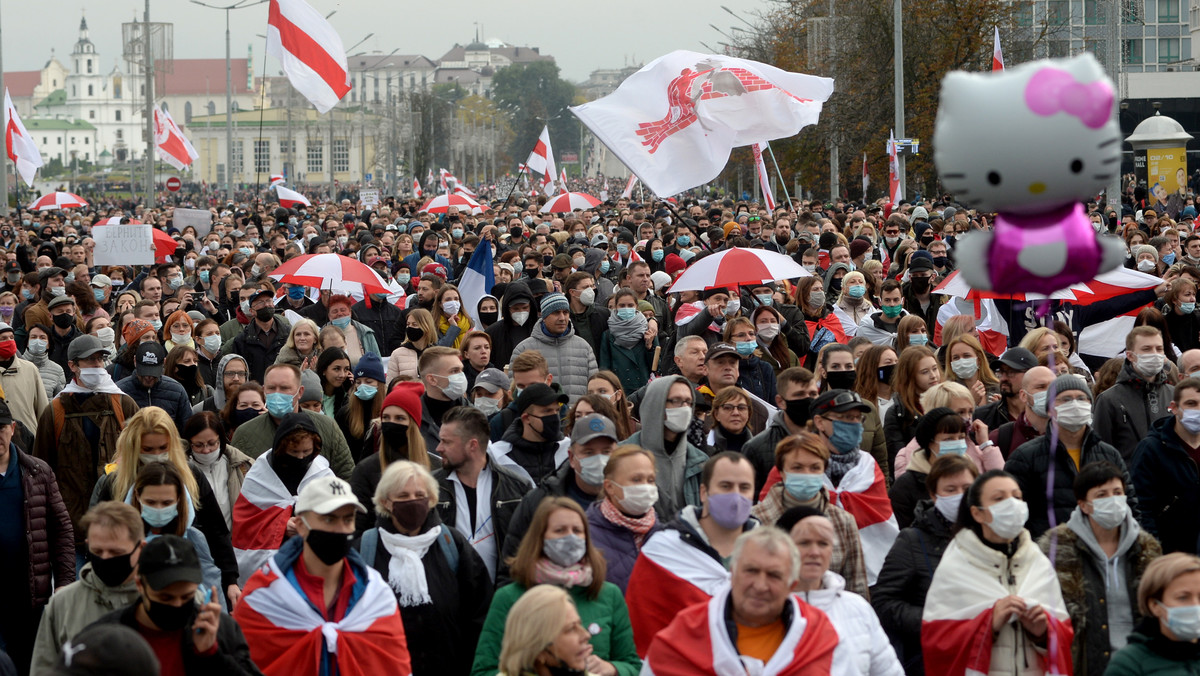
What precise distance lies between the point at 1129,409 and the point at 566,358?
379cm

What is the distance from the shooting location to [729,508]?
5875 millimetres

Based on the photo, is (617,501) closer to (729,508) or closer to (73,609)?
(729,508)

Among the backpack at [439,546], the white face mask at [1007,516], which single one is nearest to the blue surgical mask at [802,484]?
the white face mask at [1007,516]

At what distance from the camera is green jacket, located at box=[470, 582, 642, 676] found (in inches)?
216

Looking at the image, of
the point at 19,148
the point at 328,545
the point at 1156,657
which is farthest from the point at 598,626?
the point at 19,148

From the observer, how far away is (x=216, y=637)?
5211 mm

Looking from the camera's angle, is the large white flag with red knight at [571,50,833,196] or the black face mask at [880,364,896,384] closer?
the black face mask at [880,364,896,384]

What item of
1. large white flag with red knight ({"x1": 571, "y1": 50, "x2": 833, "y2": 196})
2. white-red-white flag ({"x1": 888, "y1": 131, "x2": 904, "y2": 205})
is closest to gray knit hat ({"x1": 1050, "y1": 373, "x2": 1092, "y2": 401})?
large white flag with red knight ({"x1": 571, "y1": 50, "x2": 833, "y2": 196})

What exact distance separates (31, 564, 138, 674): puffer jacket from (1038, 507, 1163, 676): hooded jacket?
3.46m

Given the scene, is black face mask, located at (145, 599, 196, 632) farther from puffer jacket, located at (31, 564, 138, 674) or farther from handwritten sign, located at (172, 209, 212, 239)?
handwritten sign, located at (172, 209, 212, 239)

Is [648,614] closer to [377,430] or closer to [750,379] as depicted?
[377,430]

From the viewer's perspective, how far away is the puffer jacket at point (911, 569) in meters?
6.19

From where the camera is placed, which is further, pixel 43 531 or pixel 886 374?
pixel 886 374

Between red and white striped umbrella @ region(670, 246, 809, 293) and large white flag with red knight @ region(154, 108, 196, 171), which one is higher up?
large white flag with red knight @ region(154, 108, 196, 171)
